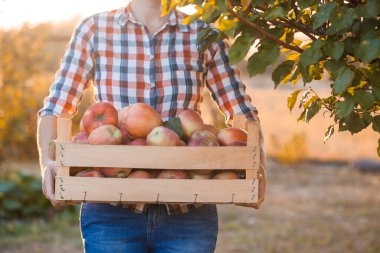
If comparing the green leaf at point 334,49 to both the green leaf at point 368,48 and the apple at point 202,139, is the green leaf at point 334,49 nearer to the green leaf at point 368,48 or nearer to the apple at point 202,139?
the green leaf at point 368,48

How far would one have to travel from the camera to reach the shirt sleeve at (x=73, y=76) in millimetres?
2420

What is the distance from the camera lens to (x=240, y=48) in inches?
68.6

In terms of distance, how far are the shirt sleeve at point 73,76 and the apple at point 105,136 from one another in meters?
0.40

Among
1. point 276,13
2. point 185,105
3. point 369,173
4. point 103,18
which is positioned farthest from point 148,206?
point 369,173

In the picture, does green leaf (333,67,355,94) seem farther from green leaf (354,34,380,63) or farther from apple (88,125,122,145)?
apple (88,125,122,145)

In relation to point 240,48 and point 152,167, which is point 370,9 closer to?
point 240,48

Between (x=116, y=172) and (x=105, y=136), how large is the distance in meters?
0.11

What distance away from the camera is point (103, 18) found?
8.27ft

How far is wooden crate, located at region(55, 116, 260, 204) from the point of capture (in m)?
1.96

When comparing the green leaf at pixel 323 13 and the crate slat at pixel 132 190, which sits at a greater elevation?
the green leaf at pixel 323 13

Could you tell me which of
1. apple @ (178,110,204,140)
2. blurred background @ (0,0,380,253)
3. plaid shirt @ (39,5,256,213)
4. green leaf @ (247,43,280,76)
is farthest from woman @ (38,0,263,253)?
blurred background @ (0,0,380,253)

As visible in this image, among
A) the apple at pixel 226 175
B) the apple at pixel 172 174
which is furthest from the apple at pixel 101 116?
the apple at pixel 226 175

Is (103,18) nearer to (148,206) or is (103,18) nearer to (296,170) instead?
(148,206)

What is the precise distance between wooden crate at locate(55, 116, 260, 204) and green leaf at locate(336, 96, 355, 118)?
0.30m
